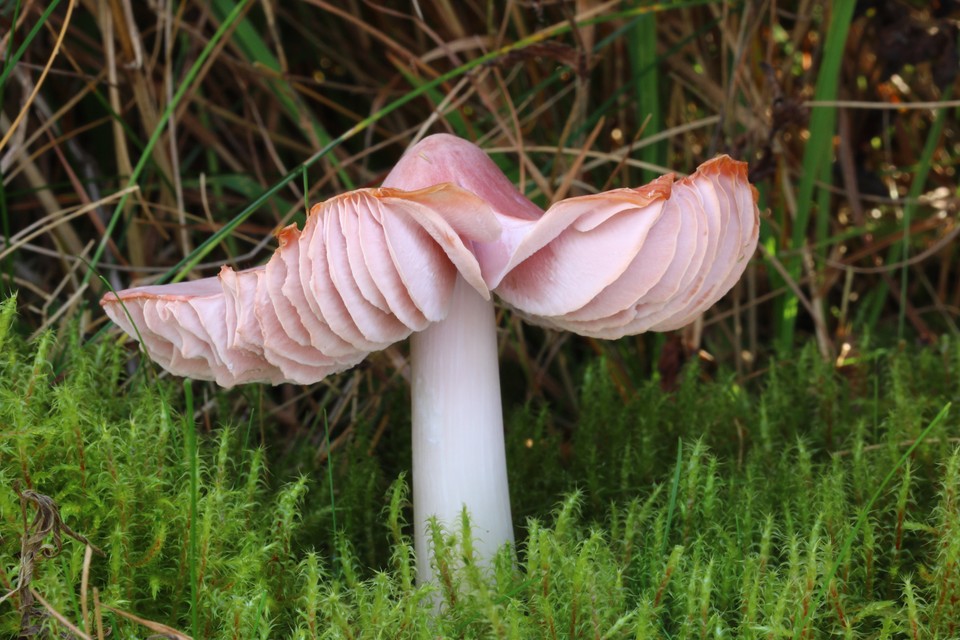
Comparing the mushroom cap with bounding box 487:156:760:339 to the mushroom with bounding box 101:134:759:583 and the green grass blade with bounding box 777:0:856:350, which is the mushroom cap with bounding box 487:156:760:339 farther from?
the green grass blade with bounding box 777:0:856:350

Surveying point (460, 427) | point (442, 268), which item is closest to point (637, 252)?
point (442, 268)

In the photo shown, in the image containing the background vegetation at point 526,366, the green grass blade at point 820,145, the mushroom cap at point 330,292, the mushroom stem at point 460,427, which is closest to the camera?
the mushroom cap at point 330,292

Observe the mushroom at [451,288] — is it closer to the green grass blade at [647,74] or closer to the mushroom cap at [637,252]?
the mushroom cap at [637,252]

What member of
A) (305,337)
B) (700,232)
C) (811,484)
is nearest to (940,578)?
(811,484)

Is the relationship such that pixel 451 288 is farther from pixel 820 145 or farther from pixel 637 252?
pixel 820 145

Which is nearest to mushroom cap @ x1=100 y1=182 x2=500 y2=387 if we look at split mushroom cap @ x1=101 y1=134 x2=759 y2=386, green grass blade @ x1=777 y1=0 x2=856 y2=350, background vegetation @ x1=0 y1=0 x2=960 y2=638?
split mushroom cap @ x1=101 y1=134 x2=759 y2=386

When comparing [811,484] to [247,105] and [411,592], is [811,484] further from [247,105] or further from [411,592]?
[247,105]

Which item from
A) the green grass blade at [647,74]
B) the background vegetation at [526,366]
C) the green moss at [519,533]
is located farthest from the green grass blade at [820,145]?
the green moss at [519,533]
